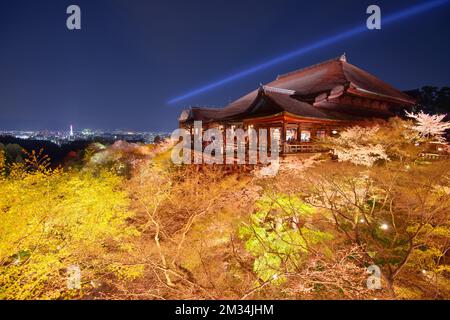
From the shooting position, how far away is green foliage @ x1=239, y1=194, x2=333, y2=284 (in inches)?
385

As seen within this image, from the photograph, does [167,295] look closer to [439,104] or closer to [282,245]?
[282,245]

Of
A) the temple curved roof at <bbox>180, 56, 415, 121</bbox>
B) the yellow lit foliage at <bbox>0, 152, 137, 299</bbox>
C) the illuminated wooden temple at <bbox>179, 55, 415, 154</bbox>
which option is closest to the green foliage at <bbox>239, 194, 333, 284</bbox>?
the illuminated wooden temple at <bbox>179, 55, 415, 154</bbox>

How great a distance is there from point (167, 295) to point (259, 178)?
6.07 meters

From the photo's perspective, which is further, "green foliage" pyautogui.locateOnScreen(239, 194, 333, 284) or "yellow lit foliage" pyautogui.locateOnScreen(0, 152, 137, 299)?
"green foliage" pyautogui.locateOnScreen(239, 194, 333, 284)

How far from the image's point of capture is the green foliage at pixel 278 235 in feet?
32.1

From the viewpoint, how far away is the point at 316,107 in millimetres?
17328

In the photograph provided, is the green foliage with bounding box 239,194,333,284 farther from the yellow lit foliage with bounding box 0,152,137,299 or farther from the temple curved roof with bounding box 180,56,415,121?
the temple curved roof with bounding box 180,56,415,121

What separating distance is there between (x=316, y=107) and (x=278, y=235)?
34.2 feet

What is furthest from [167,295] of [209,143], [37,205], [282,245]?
[209,143]

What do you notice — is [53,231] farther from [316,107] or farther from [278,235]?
[316,107]

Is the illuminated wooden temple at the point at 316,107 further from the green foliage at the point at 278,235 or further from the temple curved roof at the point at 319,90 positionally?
the green foliage at the point at 278,235

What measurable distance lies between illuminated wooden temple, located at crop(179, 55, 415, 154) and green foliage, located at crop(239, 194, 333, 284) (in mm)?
3157

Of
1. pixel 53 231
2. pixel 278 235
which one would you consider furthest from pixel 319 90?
pixel 53 231

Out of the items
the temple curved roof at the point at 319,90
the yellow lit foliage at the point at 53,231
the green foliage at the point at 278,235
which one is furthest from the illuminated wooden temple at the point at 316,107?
the yellow lit foliage at the point at 53,231
